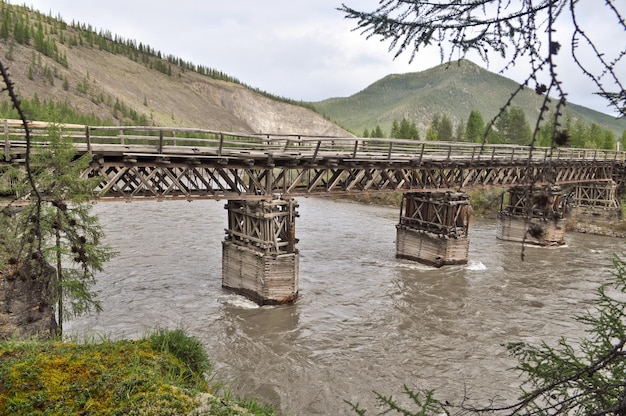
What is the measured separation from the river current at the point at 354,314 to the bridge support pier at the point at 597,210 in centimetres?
779

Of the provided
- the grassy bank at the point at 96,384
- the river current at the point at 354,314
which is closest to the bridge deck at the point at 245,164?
the river current at the point at 354,314

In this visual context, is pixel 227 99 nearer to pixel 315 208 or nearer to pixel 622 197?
pixel 315 208

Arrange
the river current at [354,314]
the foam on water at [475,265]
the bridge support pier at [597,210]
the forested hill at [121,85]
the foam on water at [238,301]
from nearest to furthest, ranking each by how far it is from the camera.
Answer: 1. the river current at [354,314]
2. the foam on water at [238,301]
3. the foam on water at [475,265]
4. the bridge support pier at [597,210]
5. the forested hill at [121,85]

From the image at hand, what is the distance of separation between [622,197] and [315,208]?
3235 centimetres

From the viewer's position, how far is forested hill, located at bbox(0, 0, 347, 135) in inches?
2975

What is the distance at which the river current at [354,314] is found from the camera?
1380 cm

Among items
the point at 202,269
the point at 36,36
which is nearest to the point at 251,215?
the point at 202,269

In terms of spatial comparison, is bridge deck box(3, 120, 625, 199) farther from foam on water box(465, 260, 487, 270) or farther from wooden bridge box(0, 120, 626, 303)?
foam on water box(465, 260, 487, 270)

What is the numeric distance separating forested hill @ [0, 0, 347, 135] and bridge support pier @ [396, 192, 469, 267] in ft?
141

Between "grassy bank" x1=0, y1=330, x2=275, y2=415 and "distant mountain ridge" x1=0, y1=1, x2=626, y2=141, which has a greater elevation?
"distant mountain ridge" x1=0, y1=1, x2=626, y2=141

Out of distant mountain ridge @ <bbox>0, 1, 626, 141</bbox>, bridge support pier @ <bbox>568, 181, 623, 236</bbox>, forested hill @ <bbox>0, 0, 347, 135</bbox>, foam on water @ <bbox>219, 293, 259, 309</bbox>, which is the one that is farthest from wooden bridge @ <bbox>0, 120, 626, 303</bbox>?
forested hill @ <bbox>0, 0, 347, 135</bbox>

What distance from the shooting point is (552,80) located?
7.33 ft

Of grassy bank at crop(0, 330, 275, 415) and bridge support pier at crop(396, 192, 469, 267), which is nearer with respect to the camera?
grassy bank at crop(0, 330, 275, 415)

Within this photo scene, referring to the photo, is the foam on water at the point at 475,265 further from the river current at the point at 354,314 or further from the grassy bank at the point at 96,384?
the grassy bank at the point at 96,384
